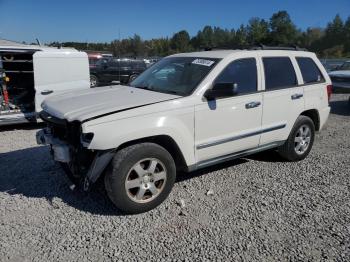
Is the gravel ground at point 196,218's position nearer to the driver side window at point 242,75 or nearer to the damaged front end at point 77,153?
the damaged front end at point 77,153

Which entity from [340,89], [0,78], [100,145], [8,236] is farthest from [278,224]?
[340,89]

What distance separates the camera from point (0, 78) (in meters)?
7.91

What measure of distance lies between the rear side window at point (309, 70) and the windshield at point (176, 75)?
1.80 meters

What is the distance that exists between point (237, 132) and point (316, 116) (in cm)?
203

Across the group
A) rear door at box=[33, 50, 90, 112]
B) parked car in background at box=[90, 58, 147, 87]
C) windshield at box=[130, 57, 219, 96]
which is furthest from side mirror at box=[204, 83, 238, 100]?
parked car in background at box=[90, 58, 147, 87]

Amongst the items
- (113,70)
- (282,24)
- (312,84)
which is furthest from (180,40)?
(312,84)

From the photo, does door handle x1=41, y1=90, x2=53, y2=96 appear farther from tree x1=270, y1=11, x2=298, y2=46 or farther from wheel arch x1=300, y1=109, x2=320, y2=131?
tree x1=270, y1=11, x2=298, y2=46

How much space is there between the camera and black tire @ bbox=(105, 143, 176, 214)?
350 cm

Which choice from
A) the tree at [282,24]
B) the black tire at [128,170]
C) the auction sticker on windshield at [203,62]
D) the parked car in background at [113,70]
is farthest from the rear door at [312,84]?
the tree at [282,24]

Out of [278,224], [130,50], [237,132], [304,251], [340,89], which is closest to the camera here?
[304,251]

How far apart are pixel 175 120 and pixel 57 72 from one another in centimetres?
478

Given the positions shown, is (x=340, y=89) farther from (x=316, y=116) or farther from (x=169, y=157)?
(x=169, y=157)

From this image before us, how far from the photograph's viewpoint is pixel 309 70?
18.0 ft

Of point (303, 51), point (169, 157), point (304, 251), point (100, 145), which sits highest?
point (303, 51)
